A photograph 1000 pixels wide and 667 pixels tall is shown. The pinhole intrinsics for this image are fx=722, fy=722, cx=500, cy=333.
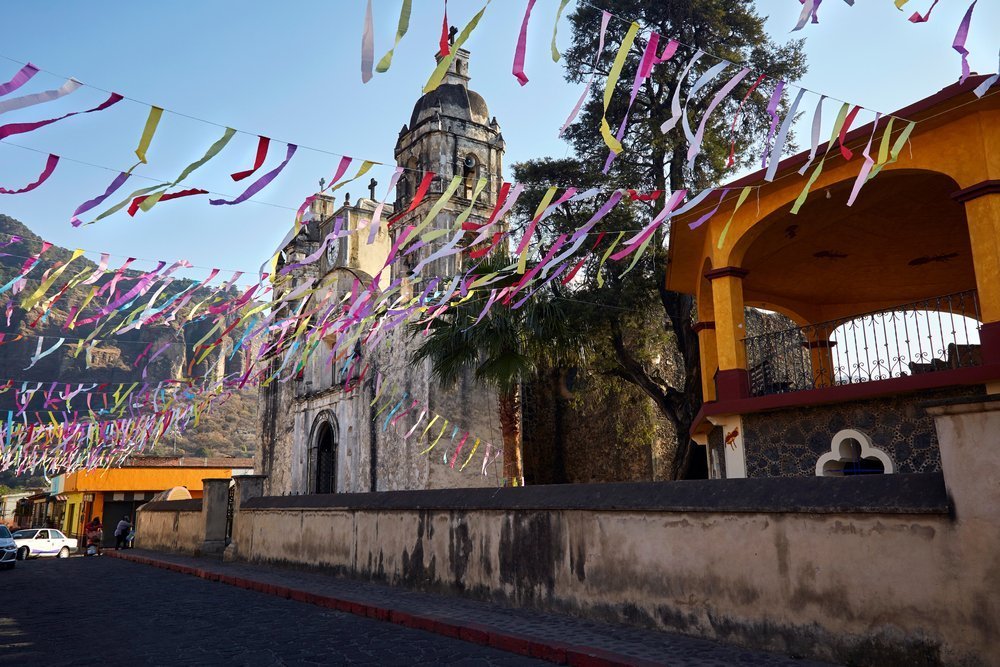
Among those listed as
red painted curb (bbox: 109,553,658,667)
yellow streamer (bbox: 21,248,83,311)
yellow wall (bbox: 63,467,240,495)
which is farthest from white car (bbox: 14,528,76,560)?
yellow streamer (bbox: 21,248,83,311)

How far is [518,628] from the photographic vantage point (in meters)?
6.71

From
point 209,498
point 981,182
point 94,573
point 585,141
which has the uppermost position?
point 585,141

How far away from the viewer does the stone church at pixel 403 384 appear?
18625 mm

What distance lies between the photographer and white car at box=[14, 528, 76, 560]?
2477cm

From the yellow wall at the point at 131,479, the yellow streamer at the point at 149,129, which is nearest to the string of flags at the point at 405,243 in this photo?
the yellow streamer at the point at 149,129

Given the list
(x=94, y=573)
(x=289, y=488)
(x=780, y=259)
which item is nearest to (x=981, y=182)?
(x=780, y=259)

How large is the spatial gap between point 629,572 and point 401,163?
1805cm

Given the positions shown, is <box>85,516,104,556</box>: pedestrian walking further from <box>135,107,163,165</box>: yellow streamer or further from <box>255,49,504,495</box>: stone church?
<box>135,107,163,165</box>: yellow streamer

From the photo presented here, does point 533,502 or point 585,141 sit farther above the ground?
point 585,141

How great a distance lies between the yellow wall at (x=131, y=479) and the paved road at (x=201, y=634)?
25.4 meters

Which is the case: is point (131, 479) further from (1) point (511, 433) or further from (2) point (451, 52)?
(2) point (451, 52)

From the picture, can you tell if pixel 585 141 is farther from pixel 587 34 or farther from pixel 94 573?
pixel 94 573

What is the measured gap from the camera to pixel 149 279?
400 inches

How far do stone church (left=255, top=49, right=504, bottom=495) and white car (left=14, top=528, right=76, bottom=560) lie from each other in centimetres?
Result: 742
